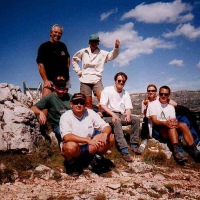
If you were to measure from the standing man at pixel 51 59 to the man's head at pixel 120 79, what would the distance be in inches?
79.0

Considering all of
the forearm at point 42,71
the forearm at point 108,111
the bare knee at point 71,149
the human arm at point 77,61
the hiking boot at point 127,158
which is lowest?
the hiking boot at point 127,158

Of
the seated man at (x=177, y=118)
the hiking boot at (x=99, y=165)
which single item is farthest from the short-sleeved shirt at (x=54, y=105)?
the seated man at (x=177, y=118)

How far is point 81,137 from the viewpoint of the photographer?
5891 millimetres

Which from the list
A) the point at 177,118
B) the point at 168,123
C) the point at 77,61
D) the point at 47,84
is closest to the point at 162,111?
the point at 168,123

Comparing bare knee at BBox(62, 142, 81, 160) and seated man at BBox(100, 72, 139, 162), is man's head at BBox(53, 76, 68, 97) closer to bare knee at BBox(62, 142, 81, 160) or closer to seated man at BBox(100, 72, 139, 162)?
seated man at BBox(100, 72, 139, 162)

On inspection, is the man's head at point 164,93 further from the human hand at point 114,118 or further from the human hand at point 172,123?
the human hand at point 114,118

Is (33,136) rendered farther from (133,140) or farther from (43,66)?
(133,140)

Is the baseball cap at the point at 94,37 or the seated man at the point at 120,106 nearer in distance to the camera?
the seated man at the point at 120,106

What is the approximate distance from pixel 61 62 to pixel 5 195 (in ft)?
16.1

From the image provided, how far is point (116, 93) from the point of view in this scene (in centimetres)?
809

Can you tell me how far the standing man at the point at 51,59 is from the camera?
8117 mm

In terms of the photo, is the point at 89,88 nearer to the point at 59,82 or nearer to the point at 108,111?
the point at 108,111

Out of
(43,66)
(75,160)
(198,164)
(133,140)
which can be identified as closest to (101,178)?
(75,160)

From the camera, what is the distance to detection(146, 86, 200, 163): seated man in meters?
7.70
